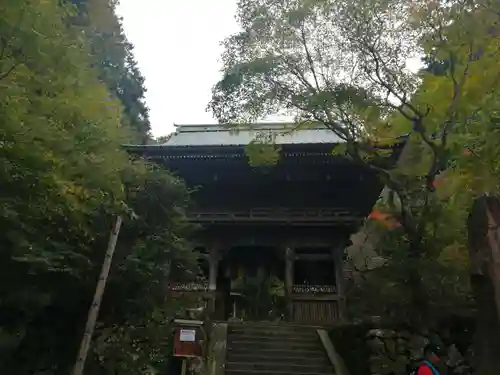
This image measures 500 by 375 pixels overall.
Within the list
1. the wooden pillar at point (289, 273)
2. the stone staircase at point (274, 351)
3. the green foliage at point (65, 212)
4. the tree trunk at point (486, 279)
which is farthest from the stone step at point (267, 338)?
the tree trunk at point (486, 279)

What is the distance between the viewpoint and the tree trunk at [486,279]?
600cm

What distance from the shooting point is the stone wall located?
26.0ft

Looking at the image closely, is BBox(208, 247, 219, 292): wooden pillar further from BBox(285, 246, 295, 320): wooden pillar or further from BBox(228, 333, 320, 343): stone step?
BBox(228, 333, 320, 343): stone step

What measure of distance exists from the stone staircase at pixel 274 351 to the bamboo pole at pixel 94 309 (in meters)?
3.04

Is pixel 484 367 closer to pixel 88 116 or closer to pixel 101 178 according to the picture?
pixel 101 178

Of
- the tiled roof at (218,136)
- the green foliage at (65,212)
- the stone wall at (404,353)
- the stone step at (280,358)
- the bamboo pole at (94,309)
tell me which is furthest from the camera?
the tiled roof at (218,136)

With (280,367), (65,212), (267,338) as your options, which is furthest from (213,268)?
(65,212)

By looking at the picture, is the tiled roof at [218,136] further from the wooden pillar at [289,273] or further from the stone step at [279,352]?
the stone step at [279,352]

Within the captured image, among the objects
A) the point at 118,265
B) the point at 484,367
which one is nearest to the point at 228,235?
the point at 118,265

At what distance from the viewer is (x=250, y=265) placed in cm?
1466

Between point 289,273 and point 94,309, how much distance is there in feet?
25.2

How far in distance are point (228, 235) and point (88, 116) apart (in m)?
8.07

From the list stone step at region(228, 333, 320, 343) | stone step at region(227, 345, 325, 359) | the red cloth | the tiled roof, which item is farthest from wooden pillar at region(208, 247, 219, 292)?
the red cloth

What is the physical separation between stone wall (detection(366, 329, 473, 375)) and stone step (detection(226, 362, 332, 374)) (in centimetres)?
95
